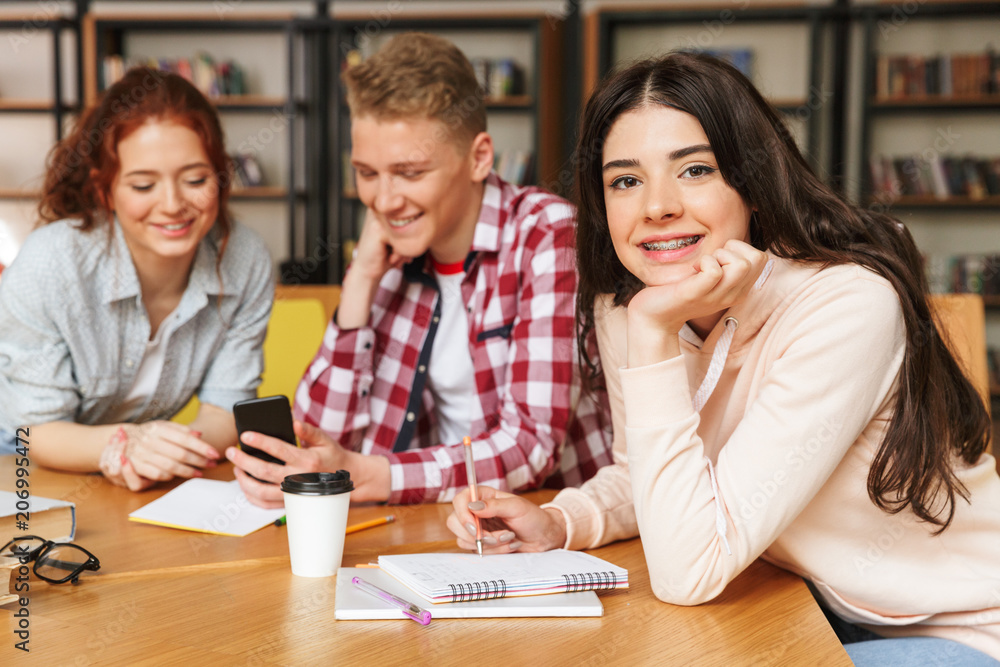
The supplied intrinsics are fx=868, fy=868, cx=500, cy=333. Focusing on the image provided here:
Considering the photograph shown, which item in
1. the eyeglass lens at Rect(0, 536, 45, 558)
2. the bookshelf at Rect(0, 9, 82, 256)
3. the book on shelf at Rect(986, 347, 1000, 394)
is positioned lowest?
the book on shelf at Rect(986, 347, 1000, 394)

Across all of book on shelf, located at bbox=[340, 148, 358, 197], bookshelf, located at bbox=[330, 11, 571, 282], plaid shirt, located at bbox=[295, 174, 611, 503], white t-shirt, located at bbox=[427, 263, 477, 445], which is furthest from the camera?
book on shelf, located at bbox=[340, 148, 358, 197]

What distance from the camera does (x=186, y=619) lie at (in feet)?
2.85

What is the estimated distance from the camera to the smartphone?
1.21 m

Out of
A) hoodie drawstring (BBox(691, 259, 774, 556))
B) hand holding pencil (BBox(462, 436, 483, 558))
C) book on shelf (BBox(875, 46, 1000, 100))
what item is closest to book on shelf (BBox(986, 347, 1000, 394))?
book on shelf (BBox(875, 46, 1000, 100))

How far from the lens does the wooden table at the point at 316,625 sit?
2.57 feet

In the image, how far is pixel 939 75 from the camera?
14.7 ft

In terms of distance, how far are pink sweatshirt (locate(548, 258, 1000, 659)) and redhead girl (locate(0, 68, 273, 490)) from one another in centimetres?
79

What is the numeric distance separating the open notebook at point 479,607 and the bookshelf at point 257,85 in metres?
4.11

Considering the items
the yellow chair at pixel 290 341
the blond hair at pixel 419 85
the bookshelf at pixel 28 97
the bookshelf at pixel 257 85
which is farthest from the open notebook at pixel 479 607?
the bookshelf at pixel 28 97

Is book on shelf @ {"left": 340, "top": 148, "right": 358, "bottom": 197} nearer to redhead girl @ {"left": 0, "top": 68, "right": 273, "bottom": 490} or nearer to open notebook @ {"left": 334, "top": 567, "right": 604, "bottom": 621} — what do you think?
redhead girl @ {"left": 0, "top": 68, "right": 273, "bottom": 490}

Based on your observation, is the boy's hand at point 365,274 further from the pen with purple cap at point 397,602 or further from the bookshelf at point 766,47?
the bookshelf at point 766,47

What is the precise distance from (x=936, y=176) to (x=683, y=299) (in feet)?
13.8

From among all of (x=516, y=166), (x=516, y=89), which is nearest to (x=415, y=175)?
(x=516, y=166)

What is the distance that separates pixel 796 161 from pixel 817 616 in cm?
56
